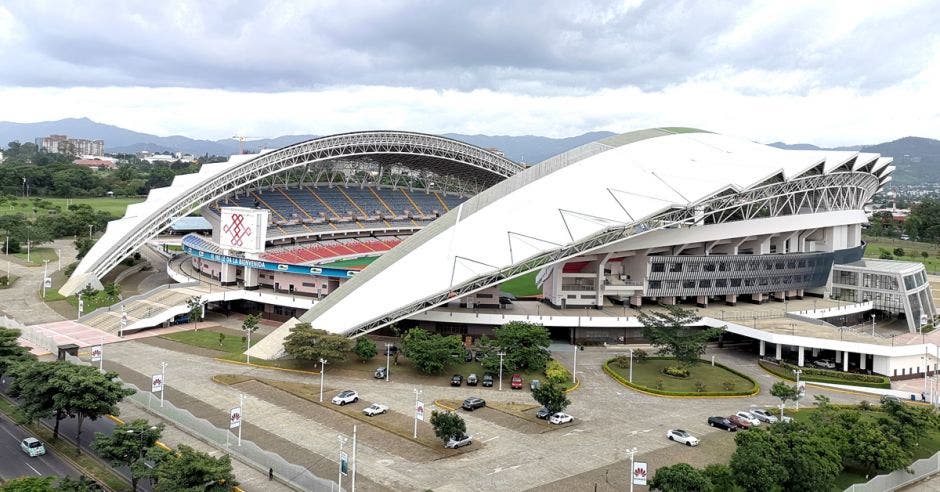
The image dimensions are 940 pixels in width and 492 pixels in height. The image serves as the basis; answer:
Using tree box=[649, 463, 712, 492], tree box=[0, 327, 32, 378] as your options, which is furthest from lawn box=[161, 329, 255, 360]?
tree box=[649, 463, 712, 492]

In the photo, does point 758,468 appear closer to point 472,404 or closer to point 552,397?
point 552,397

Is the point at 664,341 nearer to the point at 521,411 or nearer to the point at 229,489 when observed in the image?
the point at 521,411

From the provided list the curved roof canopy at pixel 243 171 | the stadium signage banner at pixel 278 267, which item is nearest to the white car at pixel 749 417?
the stadium signage banner at pixel 278 267

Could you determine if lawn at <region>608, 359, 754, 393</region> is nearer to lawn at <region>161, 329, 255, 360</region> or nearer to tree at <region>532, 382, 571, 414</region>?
tree at <region>532, 382, 571, 414</region>

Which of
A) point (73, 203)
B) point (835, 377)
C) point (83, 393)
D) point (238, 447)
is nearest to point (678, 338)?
point (835, 377)

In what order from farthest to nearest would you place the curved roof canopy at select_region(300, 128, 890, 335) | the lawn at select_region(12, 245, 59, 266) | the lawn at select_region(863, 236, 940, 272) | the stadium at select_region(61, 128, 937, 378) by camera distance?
the lawn at select_region(863, 236, 940, 272)
the lawn at select_region(12, 245, 59, 266)
the stadium at select_region(61, 128, 937, 378)
the curved roof canopy at select_region(300, 128, 890, 335)
